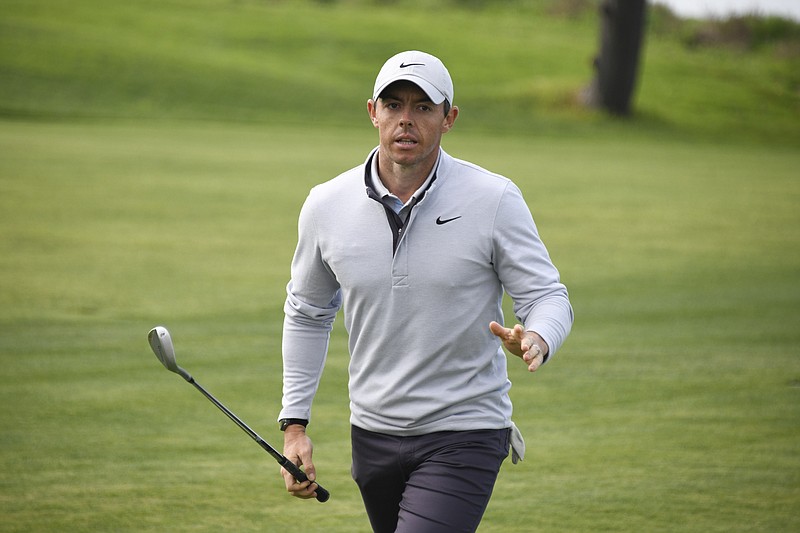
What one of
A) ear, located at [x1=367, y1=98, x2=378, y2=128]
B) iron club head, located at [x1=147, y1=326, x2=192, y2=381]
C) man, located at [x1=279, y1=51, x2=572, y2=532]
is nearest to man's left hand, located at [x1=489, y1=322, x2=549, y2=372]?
man, located at [x1=279, y1=51, x2=572, y2=532]

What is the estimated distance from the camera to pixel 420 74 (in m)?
4.09

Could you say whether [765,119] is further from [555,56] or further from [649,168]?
[649,168]

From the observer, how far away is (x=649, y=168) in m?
26.5

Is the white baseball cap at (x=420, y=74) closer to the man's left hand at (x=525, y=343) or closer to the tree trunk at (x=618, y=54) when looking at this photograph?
the man's left hand at (x=525, y=343)

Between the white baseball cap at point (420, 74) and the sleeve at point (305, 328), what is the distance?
0.61 m

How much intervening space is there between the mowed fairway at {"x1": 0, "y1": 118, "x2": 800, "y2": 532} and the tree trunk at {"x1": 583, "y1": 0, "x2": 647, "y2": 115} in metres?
16.0

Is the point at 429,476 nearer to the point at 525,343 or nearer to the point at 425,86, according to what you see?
the point at 525,343

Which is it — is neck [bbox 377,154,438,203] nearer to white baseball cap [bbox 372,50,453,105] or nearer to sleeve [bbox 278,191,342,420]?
white baseball cap [bbox 372,50,453,105]

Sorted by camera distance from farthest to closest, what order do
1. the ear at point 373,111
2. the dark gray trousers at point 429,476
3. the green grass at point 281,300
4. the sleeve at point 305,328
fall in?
1. the green grass at point 281,300
2. the sleeve at point 305,328
3. the ear at point 373,111
4. the dark gray trousers at point 429,476

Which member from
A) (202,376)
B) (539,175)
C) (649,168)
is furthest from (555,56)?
(202,376)

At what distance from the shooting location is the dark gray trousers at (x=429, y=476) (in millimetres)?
4023

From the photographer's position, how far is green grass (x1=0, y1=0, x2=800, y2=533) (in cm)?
676

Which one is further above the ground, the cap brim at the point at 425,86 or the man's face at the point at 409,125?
the cap brim at the point at 425,86

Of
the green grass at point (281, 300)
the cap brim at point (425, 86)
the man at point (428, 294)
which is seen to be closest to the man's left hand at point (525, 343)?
the man at point (428, 294)
